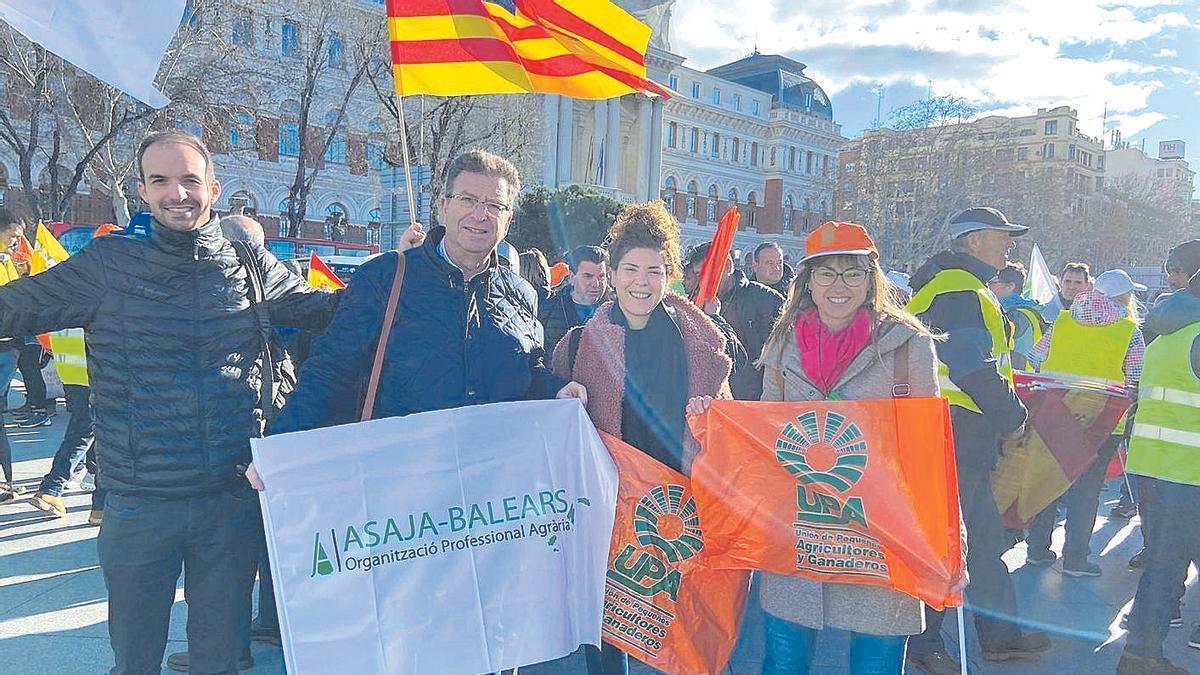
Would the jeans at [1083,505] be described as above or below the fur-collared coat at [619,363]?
below

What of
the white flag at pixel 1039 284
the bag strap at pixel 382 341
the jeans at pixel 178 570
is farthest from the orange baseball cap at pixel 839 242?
the white flag at pixel 1039 284

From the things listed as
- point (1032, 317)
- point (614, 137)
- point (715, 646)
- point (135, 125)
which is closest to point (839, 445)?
point (715, 646)

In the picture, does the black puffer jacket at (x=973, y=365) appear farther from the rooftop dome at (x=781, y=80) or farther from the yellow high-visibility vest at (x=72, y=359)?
the rooftop dome at (x=781, y=80)

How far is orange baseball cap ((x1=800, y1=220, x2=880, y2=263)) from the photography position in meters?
2.72

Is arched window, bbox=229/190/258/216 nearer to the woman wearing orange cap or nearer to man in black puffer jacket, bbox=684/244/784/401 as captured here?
man in black puffer jacket, bbox=684/244/784/401

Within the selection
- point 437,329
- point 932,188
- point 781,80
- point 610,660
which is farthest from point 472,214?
point 781,80

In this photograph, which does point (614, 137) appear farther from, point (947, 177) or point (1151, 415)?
point (1151, 415)

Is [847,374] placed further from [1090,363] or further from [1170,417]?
[1090,363]

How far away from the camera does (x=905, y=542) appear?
261 cm

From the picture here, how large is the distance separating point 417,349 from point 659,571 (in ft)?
4.08

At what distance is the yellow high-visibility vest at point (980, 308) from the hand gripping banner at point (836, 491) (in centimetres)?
116

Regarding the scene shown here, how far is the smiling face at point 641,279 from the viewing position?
294cm

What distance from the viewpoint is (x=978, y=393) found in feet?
11.6

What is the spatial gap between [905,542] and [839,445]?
0.38 m
